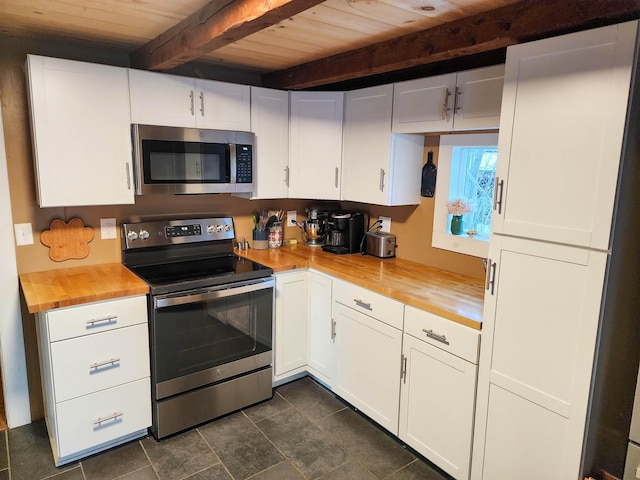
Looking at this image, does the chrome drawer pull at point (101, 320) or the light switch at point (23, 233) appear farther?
the light switch at point (23, 233)

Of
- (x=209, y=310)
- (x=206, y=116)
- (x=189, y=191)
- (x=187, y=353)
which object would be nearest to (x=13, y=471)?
(x=187, y=353)

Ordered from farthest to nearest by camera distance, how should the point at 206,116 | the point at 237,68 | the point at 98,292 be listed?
the point at 237,68 < the point at 206,116 < the point at 98,292

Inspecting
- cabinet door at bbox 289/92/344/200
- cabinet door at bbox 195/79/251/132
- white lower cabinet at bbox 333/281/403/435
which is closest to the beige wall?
cabinet door at bbox 289/92/344/200

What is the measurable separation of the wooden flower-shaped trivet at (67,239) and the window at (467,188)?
216cm

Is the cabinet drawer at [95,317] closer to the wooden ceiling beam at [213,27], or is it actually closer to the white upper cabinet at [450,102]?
the wooden ceiling beam at [213,27]

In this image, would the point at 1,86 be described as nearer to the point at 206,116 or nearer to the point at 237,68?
the point at 206,116

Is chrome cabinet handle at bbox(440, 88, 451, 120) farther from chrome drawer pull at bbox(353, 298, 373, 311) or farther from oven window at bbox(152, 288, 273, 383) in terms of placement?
oven window at bbox(152, 288, 273, 383)

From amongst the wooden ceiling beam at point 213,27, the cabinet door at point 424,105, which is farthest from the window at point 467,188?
the wooden ceiling beam at point 213,27

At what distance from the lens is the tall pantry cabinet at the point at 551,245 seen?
4.83 feet

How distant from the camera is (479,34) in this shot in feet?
5.99

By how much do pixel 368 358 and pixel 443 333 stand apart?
604 millimetres

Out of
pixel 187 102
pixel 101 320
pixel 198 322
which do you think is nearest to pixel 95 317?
pixel 101 320

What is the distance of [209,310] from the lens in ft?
8.23

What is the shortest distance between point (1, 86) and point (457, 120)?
7.80ft
